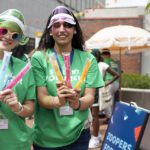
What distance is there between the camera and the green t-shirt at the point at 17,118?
226 centimetres

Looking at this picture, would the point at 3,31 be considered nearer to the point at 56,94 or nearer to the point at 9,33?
the point at 9,33

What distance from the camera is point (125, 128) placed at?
3.97 m

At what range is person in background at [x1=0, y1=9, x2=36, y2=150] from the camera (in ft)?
7.36

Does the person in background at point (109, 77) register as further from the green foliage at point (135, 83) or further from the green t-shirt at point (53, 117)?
the green t-shirt at point (53, 117)

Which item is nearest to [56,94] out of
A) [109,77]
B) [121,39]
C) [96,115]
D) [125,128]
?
[125,128]

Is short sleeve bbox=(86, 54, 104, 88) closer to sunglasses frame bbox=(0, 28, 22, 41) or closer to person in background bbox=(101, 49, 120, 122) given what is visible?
sunglasses frame bbox=(0, 28, 22, 41)

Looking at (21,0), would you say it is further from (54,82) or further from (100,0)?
(100,0)

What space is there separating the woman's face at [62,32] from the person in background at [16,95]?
269mm

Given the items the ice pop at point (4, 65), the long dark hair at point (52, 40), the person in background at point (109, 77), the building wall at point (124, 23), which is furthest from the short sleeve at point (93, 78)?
the building wall at point (124, 23)

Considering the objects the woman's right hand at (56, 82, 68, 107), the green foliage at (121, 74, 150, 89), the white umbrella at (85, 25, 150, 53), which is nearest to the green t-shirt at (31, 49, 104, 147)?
the woman's right hand at (56, 82, 68, 107)

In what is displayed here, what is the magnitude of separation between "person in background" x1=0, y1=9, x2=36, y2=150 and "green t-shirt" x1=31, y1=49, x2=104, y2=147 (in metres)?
0.17

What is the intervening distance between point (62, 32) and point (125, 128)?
1788mm

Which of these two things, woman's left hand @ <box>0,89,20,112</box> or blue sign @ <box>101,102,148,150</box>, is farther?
blue sign @ <box>101,102,148,150</box>

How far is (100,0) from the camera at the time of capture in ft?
158
